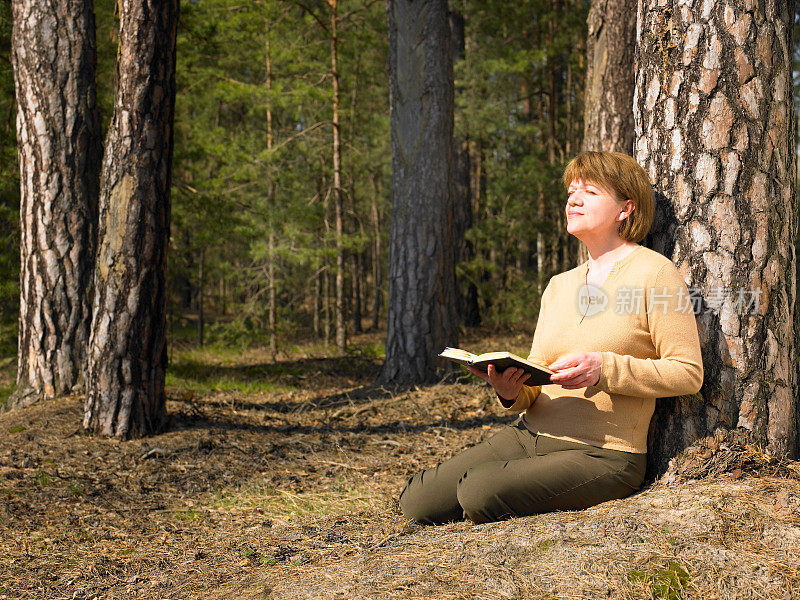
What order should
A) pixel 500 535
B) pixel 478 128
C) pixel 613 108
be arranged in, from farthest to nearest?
pixel 478 128 → pixel 613 108 → pixel 500 535

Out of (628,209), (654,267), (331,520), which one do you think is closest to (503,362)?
(654,267)

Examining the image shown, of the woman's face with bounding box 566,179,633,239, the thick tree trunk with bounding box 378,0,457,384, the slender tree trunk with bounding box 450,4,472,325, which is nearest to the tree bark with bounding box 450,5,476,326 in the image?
the slender tree trunk with bounding box 450,4,472,325

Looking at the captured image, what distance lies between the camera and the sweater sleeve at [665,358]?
9.24 ft

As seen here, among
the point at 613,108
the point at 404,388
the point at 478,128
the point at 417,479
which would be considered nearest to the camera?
the point at 417,479

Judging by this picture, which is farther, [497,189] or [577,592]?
[497,189]

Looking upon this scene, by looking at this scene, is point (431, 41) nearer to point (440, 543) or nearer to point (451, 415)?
point (451, 415)

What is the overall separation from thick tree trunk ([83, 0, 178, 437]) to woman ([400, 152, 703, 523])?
3325mm

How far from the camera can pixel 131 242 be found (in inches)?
215

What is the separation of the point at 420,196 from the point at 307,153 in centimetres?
501

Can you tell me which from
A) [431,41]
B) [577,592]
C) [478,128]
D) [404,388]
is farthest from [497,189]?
[577,592]

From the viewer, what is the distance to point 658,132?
3.25 meters

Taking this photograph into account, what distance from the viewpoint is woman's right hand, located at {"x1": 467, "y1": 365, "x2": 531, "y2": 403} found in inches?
117

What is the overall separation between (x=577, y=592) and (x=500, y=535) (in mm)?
531

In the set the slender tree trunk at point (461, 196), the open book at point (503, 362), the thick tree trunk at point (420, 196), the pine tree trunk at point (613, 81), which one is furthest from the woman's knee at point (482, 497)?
the slender tree trunk at point (461, 196)
